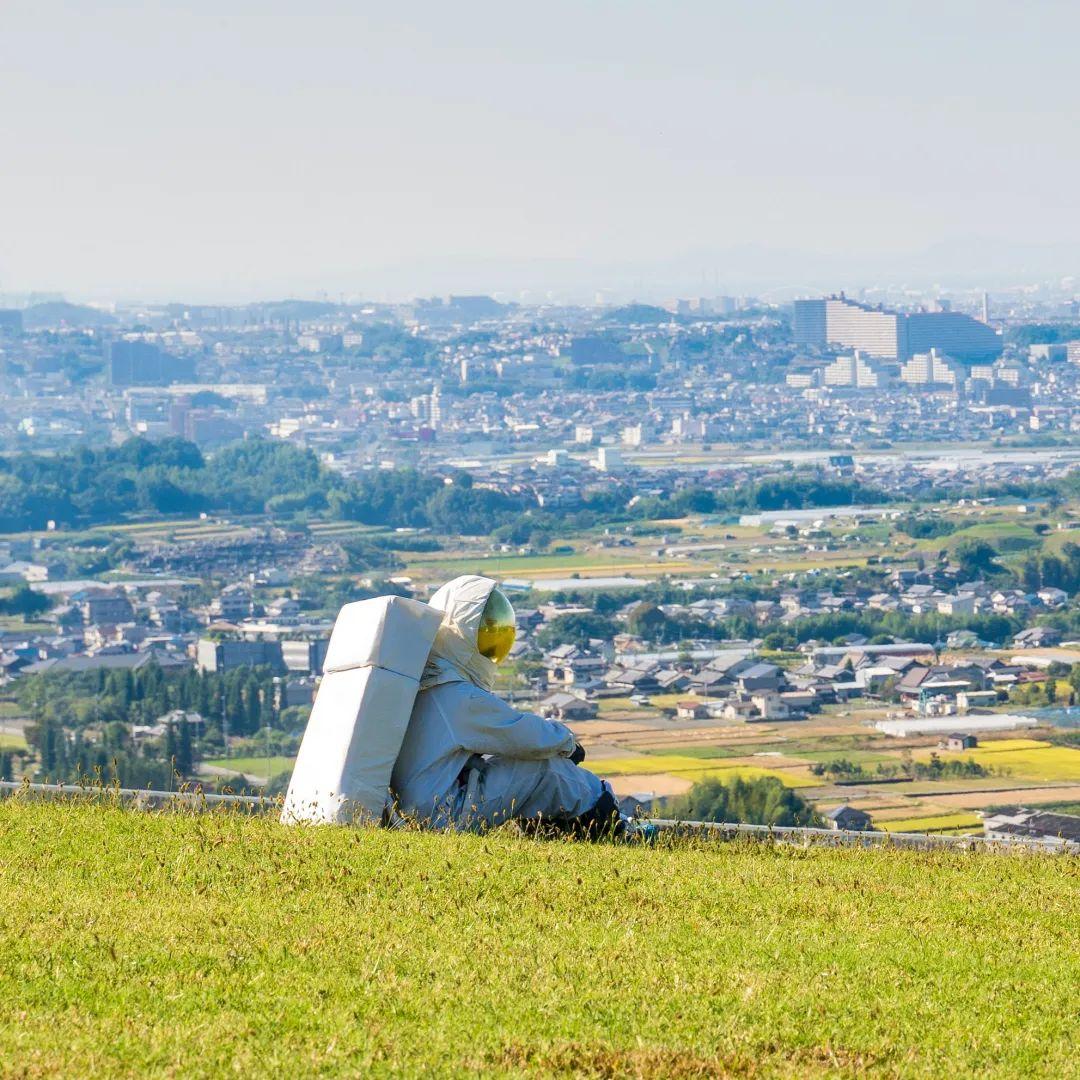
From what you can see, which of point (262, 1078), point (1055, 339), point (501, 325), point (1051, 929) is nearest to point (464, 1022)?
point (262, 1078)

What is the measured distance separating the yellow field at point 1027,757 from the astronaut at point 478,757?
2039cm

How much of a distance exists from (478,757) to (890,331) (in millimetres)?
131261

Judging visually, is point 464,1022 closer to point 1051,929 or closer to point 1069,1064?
point 1069,1064

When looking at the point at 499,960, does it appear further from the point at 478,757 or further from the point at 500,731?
the point at 478,757

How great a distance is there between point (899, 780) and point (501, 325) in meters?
130

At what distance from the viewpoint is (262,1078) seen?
3.66m

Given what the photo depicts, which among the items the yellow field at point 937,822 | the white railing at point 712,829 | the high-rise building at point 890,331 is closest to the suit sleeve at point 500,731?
the white railing at point 712,829

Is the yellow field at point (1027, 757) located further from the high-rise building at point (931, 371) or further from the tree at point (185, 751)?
the high-rise building at point (931, 371)

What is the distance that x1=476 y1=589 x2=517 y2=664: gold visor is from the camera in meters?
6.66

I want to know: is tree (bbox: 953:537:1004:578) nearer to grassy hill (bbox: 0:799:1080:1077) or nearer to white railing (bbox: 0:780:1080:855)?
white railing (bbox: 0:780:1080:855)

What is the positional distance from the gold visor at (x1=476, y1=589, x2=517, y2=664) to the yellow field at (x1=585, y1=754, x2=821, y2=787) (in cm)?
1855

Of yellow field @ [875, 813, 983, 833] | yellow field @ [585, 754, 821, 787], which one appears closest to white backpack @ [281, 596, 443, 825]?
yellow field @ [875, 813, 983, 833]

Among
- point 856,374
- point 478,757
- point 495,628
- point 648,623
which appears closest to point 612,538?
point 648,623

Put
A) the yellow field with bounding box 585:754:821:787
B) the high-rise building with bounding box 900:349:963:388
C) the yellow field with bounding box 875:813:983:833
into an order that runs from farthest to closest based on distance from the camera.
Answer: the high-rise building with bounding box 900:349:963:388, the yellow field with bounding box 585:754:821:787, the yellow field with bounding box 875:813:983:833
